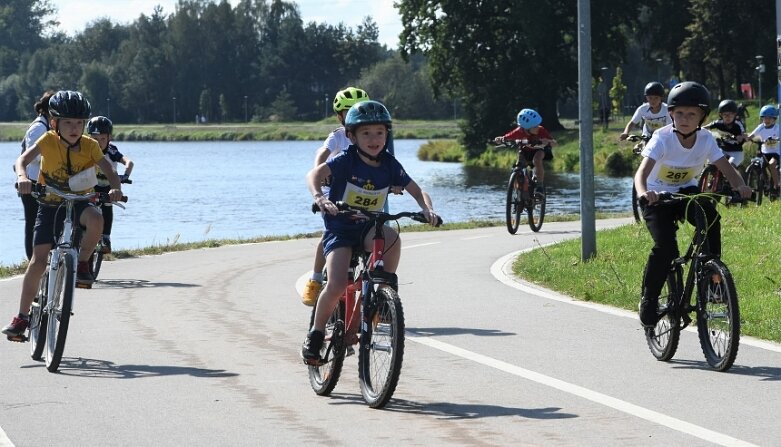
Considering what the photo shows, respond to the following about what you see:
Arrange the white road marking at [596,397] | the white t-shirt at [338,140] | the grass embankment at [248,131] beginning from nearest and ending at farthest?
the white road marking at [596,397] < the white t-shirt at [338,140] < the grass embankment at [248,131]

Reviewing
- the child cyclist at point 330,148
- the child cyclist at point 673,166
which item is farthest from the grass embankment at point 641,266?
the child cyclist at point 330,148

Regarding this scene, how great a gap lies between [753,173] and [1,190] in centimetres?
4058

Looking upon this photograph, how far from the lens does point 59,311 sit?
377 inches

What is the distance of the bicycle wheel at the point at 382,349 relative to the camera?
7625mm

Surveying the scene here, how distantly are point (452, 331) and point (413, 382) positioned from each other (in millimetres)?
2416

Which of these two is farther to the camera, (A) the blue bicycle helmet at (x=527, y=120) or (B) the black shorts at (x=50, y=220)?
(A) the blue bicycle helmet at (x=527, y=120)

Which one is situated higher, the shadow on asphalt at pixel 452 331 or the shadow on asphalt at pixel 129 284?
the shadow on asphalt at pixel 452 331

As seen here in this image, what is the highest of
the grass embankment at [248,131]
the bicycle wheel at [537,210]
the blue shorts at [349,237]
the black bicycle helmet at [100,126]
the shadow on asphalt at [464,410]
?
the black bicycle helmet at [100,126]

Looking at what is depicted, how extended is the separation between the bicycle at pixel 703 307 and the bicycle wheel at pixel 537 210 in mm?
12640

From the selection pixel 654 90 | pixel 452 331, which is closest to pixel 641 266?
pixel 452 331

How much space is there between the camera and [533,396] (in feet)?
26.8

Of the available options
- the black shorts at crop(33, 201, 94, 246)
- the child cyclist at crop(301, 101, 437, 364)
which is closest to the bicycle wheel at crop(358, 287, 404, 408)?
the child cyclist at crop(301, 101, 437, 364)

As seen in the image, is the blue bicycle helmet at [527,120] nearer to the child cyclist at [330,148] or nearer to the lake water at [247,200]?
the lake water at [247,200]

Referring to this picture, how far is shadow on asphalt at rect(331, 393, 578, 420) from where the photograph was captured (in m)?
7.58
